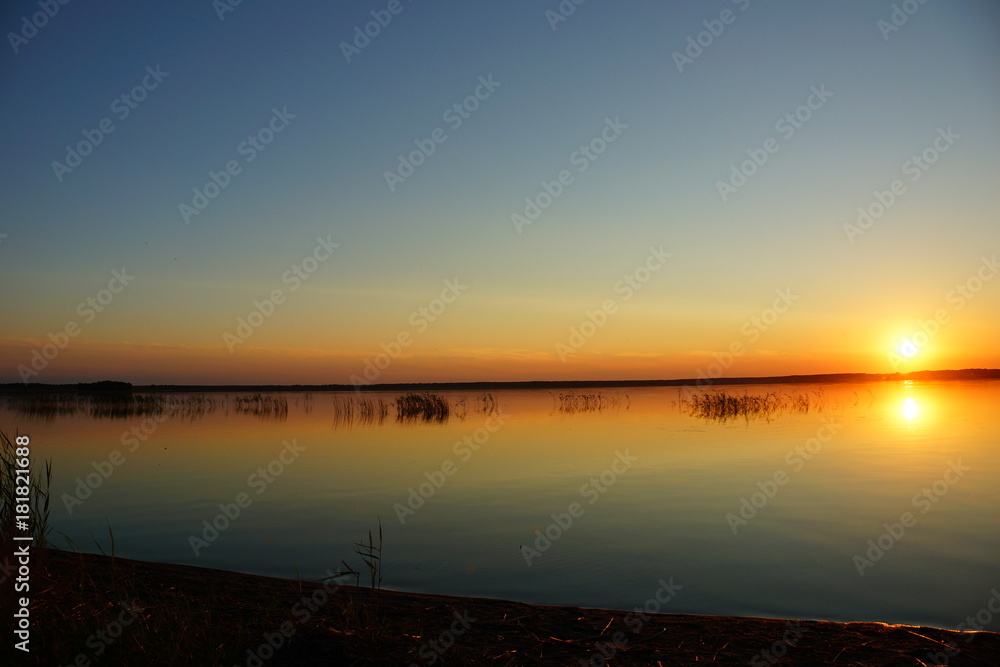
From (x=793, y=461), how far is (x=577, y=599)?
12.0m

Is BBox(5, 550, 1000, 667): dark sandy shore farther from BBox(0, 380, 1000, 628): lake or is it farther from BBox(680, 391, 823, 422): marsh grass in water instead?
BBox(680, 391, 823, 422): marsh grass in water

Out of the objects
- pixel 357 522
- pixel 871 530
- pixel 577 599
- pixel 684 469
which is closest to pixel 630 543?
pixel 577 599

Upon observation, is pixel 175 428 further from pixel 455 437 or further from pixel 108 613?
pixel 108 613

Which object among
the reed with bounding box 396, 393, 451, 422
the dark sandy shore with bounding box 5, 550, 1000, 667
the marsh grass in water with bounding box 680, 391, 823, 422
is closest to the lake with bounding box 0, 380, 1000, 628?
the dark sandy shore with bounding box 5, 550, 1000, 667

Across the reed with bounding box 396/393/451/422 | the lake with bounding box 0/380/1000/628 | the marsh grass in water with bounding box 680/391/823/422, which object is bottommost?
the lake with bounding box 0/380/1000/628

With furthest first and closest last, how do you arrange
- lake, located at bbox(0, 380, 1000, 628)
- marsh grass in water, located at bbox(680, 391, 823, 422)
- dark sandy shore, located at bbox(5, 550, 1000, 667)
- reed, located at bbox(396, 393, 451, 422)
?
reed, located at bbox(396, 393, 451, 422), marsh grass in water, located at bbox(680, 391, 823, 422), lake, located at bbox(0, 380, 1000, 628), dark sandy shore, located at bbox(5, 550, 1000, 667)

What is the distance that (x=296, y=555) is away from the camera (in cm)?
955

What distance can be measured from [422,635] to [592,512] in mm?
6521

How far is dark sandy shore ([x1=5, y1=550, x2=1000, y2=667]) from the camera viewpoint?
528 centimetres

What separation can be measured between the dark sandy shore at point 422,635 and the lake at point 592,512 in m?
0.92

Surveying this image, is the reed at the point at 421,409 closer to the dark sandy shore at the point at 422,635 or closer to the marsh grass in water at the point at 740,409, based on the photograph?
the marsh grass in water at the point at 740,409

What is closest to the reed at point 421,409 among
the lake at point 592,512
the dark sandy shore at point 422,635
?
the lake at point 592,512

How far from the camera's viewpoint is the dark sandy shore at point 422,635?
5.28 metres

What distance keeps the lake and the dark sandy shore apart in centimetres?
92
